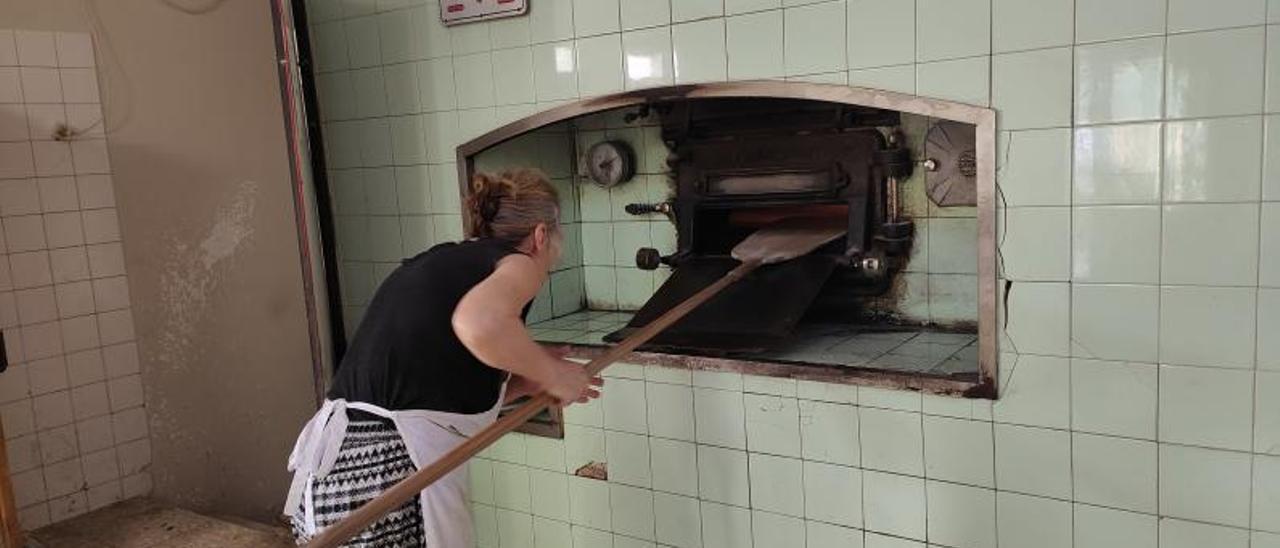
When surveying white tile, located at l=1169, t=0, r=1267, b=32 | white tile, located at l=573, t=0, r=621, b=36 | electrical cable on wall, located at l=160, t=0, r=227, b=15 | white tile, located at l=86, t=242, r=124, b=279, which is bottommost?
white tile, located at l=86, t=242, r=124, b=279

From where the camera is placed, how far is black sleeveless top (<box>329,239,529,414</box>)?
1.88 metres

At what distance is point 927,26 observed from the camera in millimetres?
2066

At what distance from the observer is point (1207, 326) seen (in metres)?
1.86

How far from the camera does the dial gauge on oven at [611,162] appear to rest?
3.01 metres

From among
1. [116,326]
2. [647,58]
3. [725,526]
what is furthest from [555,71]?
[116,326]

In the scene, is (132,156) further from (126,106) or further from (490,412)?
(490,412)

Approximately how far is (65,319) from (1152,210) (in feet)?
10.1

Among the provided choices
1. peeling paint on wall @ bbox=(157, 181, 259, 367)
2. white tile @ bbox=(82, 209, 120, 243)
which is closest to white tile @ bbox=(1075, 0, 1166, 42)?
peeling paint on wall @ bbox=(157, 181, 259, 367)

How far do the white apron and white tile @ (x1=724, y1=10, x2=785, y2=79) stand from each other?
1.09 meters

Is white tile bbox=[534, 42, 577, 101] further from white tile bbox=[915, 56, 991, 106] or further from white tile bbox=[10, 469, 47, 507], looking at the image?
white tile bbox=[10, 469, 47, 507]

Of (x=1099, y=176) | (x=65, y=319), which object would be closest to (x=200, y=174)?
(x=65, y=319)

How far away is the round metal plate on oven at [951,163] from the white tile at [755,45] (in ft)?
1.67

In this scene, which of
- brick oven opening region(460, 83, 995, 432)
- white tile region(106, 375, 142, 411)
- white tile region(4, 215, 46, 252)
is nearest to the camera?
brick oven opening region(460, 83, 995, 432)

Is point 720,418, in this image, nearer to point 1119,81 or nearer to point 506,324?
point 506,324
